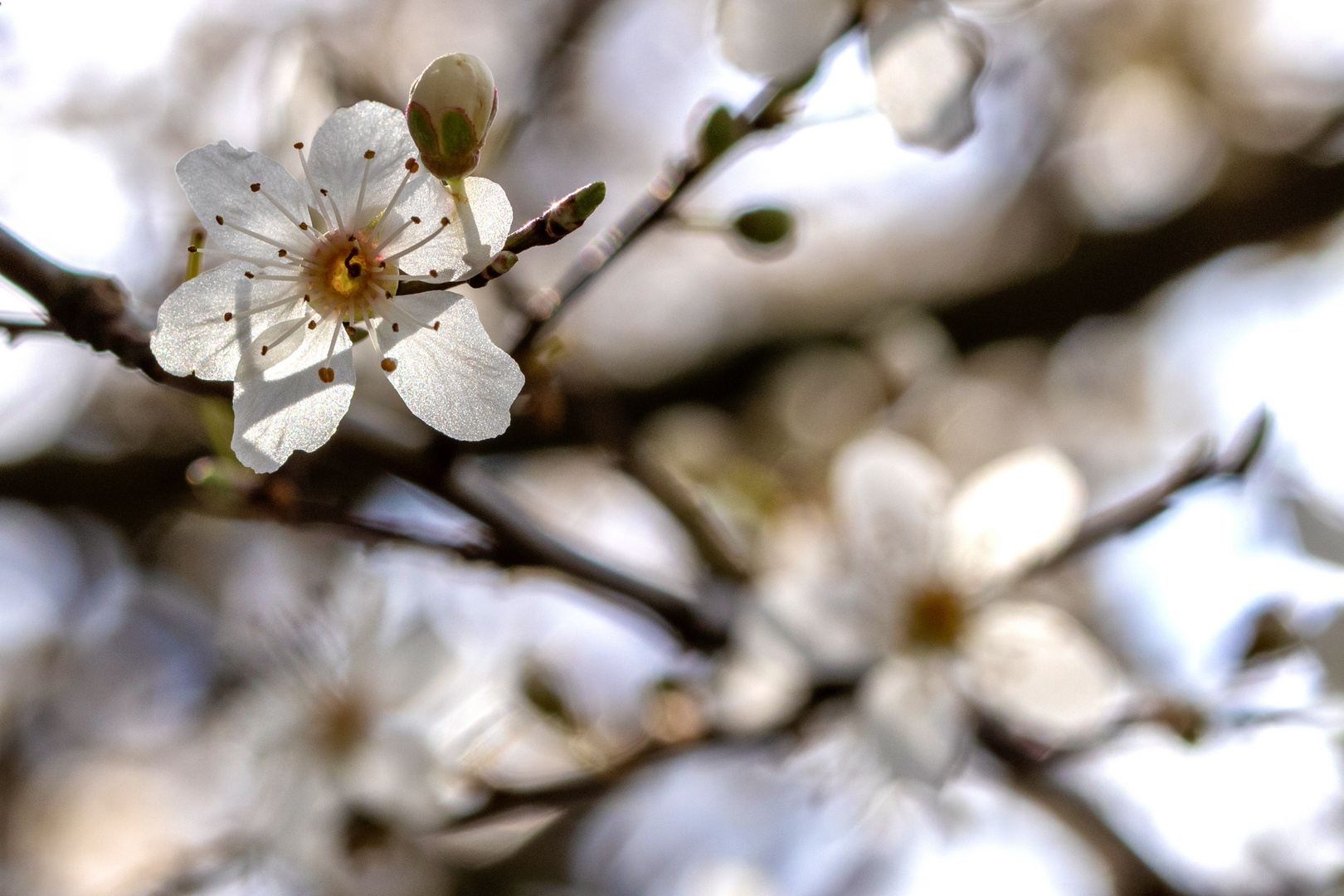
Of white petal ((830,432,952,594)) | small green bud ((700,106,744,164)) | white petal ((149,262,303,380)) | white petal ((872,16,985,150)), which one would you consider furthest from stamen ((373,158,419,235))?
white petal ((830,432,952,594))

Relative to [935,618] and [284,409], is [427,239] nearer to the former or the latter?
[284,409]

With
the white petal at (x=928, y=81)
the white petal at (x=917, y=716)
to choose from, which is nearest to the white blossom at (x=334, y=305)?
the white petal at (x=928, y=81)

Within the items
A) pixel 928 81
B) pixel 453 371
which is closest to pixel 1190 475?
pixel 928 81

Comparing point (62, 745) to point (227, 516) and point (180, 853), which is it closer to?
point (180, 853)

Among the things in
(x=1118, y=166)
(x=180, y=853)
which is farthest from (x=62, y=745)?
(x=1118, y=166)

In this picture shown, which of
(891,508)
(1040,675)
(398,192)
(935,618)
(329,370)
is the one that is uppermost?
(398,192)

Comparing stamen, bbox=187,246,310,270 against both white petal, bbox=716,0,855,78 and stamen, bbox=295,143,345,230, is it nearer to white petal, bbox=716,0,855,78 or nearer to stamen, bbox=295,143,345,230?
stamen, bbox=295,143,345,230
